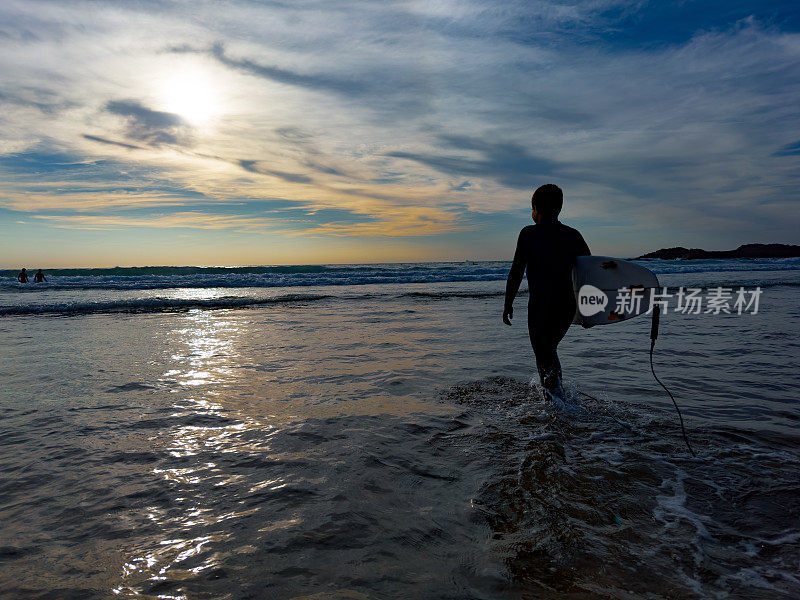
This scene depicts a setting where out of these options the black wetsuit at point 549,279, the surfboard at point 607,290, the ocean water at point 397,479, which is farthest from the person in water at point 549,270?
the ocean water at point 397,479

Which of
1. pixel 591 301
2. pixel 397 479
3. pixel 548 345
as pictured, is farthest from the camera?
pixel 548 345

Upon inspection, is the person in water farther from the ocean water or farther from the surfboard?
the ocean water

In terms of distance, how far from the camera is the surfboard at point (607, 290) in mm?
4738

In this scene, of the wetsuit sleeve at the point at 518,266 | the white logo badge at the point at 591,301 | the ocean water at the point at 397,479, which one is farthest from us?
the wetsuit sleeve at the point at 518,266

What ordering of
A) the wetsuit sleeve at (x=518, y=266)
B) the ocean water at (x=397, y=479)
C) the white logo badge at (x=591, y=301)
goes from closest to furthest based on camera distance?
the ocean water at (x=397, y=479) < the white logo badge at (x=591, y=301) < the wetsuit sleeve at (x=518, y=266)

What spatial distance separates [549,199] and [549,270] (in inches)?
30.2

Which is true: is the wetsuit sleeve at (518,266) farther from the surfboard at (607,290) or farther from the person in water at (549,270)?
the surfboard at (607,290)

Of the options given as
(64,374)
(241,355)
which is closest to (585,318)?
(241,355)

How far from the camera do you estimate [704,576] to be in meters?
2.23

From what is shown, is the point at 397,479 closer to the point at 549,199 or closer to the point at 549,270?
the point at 549,270

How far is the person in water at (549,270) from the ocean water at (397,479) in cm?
64

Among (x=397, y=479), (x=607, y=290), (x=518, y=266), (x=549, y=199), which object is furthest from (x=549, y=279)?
(x=397, y=479)

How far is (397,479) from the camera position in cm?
331

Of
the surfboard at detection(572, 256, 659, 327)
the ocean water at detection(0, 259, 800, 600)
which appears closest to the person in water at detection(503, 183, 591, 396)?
the surfboard at detection(572, 256, 659, 327)
